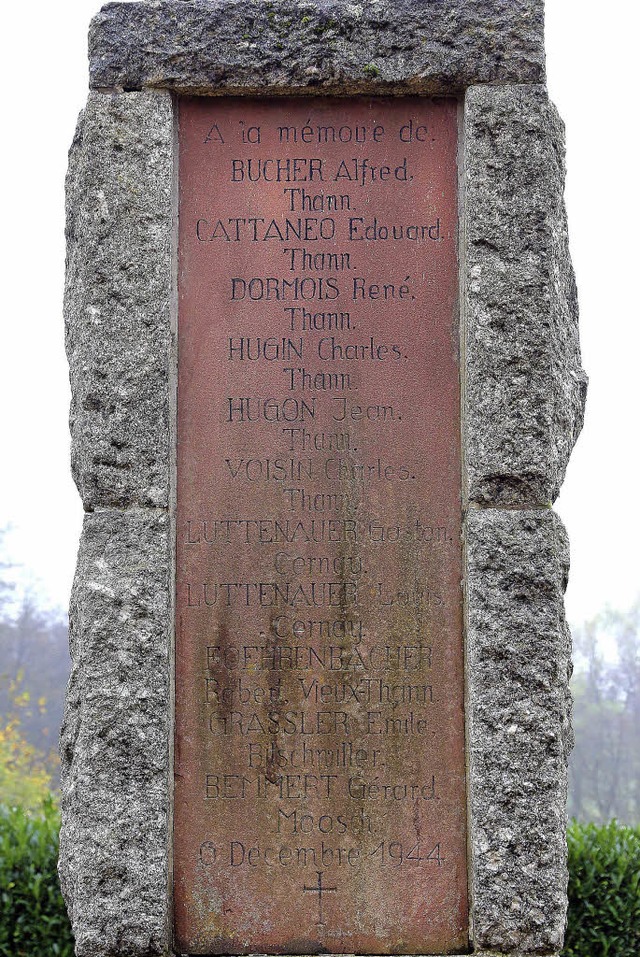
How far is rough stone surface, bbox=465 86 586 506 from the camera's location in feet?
10.7

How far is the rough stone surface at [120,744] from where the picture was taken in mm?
3105

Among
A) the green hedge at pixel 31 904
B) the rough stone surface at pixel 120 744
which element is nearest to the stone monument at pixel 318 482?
the rough stone surface at pixel 120 744

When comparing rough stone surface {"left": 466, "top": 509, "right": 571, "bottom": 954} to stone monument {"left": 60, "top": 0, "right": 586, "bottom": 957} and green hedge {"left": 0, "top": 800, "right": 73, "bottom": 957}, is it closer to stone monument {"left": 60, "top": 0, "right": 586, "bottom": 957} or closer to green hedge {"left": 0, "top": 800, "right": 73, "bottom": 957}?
stone monument {"left": 60, "top": 0, "right": 586, "bottom": 957}

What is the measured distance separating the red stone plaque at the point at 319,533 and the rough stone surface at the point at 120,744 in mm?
112

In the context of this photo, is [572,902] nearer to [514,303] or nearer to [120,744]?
[120,744]

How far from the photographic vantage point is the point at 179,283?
11.2 feet

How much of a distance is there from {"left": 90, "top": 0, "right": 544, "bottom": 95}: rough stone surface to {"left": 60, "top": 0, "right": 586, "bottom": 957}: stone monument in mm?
10

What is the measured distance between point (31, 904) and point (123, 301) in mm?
3411

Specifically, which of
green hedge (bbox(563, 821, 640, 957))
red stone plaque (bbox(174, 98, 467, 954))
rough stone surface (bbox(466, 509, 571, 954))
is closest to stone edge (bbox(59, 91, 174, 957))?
red stone plaque (bbox(174, 98, 467, 954))

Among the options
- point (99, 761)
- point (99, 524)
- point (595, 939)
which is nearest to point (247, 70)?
point (99, 524)

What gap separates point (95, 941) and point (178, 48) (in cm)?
288

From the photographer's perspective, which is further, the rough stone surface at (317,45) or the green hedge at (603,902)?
the green hedge at (603,902)

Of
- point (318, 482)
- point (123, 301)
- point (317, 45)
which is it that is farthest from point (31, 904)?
point (317, 45)

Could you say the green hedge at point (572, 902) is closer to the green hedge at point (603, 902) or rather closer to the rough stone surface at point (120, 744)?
the green hedge at point (603, 902)
